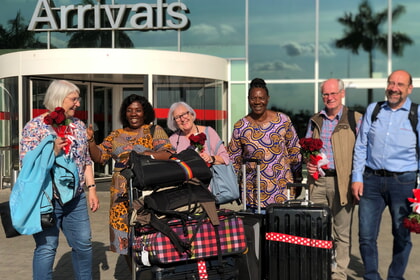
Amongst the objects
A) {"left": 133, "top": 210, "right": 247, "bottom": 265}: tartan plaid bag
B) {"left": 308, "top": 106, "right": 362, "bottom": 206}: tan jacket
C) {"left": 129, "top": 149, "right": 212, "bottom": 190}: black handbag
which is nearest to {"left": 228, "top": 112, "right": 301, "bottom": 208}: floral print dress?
{"left": 308, "top": 106, "right": 362, "bottom": 206}: tan jacket

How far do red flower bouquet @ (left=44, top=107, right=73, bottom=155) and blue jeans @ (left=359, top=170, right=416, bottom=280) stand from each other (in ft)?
8.29

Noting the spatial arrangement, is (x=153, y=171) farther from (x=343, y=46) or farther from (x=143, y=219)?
(x=343, y=46)

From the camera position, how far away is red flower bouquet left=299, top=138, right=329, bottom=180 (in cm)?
449

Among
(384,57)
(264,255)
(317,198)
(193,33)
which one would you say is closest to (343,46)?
(384,57)

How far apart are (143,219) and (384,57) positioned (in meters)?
11.4

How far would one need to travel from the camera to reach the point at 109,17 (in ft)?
46.6

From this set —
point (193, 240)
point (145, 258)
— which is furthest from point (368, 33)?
point (145, 258)

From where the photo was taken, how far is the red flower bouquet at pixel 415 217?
13.2ft

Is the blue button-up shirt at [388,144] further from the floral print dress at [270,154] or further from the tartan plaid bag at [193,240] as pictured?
the tartan plaid bag at [193,240]

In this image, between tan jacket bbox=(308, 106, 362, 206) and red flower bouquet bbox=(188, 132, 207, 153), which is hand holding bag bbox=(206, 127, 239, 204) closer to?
red flower bouquet bbox=(188, 132, 207, 153)

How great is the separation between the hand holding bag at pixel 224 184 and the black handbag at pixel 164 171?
0.60 meters

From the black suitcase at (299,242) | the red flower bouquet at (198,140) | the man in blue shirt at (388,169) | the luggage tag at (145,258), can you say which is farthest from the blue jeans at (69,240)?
the man in blue shirt at (388,169)

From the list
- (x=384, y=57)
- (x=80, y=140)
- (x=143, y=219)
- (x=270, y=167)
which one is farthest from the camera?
(x=384, y=57)

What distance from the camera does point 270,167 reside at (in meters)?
4.80
